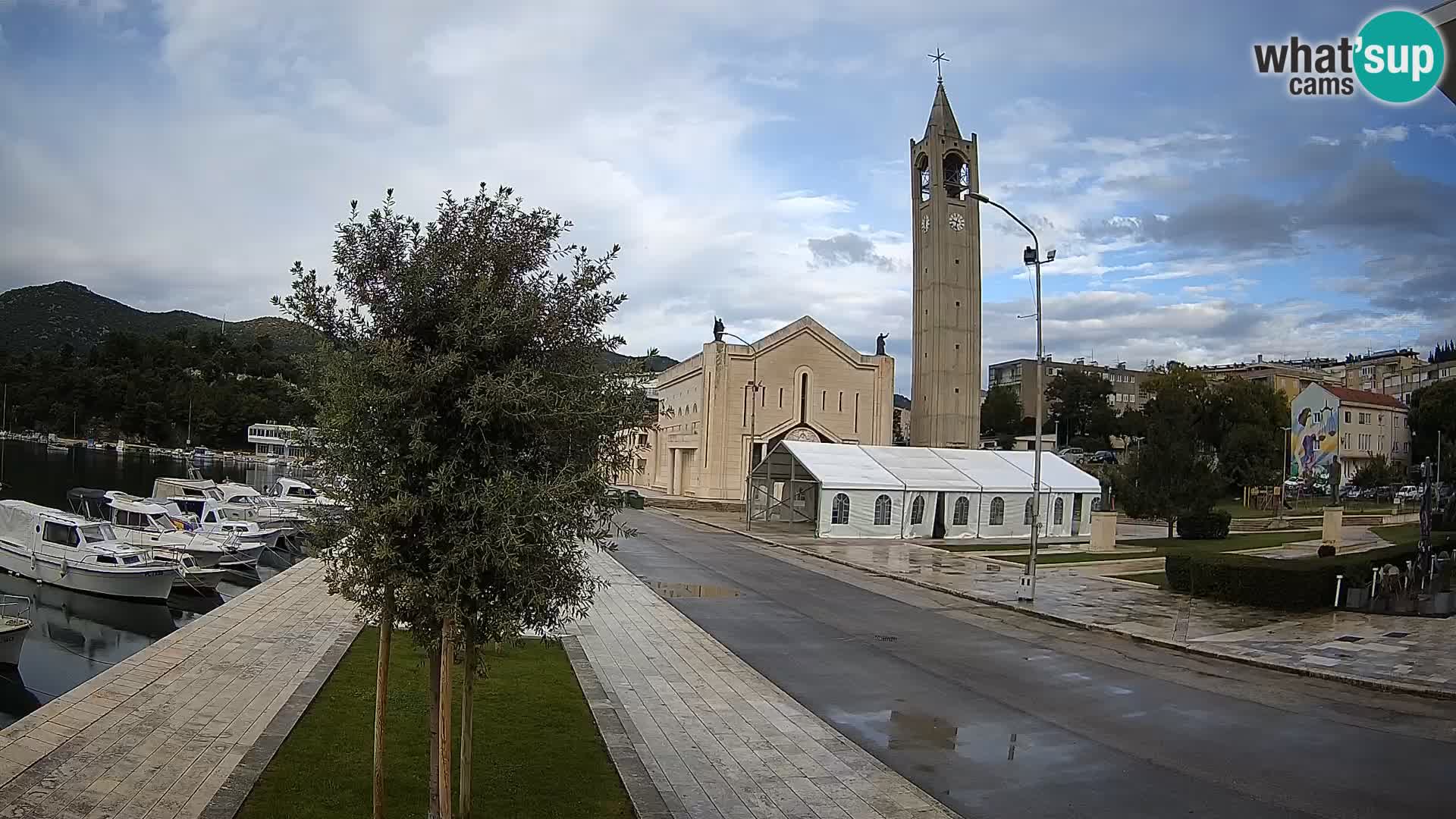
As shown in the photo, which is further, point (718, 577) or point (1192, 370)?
point (1192, 370)

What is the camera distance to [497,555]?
19.1ft

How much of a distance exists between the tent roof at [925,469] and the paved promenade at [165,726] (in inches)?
1036

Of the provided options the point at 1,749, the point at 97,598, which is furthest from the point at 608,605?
the point at 97,598

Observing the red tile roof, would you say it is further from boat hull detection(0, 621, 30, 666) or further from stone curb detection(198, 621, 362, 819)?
boat hull detection(0, 621, 30, 666)

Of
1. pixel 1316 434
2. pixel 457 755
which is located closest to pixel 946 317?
pixel 1316 434

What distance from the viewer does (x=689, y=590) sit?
74.4 ft

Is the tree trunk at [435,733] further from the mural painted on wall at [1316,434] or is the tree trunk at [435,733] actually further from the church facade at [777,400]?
the church facade at [777,400]

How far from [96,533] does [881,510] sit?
28026 mm

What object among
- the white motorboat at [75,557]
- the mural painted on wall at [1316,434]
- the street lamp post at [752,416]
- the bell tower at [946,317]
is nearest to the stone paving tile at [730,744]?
the white motorboat at [75,557]

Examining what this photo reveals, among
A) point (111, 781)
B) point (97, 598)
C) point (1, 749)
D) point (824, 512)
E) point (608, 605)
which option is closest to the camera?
point (111, 781)

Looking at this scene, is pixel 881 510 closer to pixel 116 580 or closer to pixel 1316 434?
pixel 1316 434

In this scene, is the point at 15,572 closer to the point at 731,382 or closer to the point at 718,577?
the point at 718,577

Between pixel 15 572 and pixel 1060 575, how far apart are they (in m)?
29.7

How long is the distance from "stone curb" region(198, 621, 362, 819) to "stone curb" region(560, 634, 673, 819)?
10.6ft
